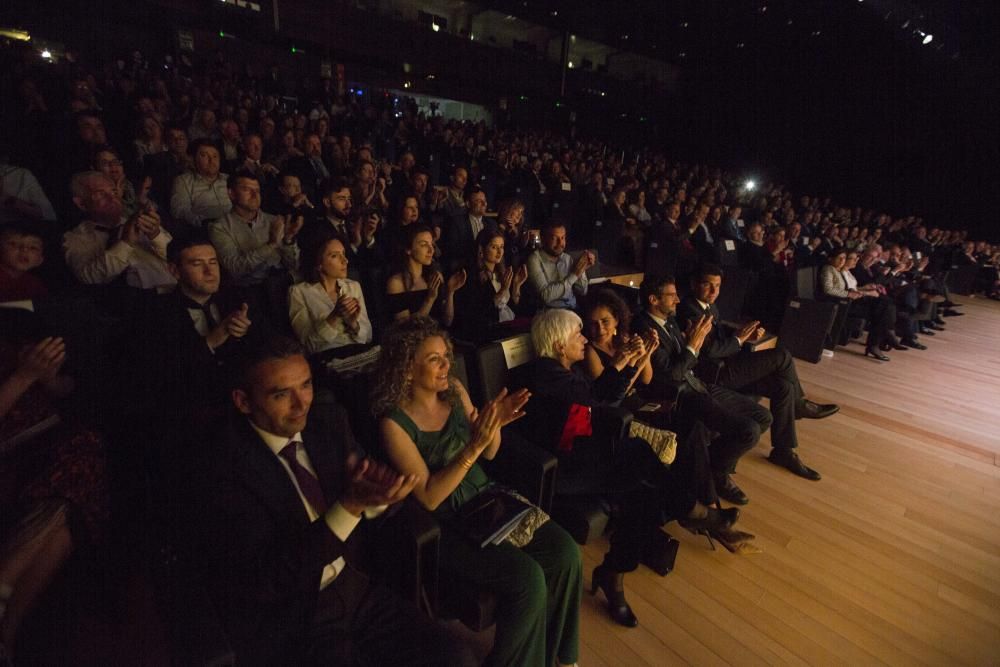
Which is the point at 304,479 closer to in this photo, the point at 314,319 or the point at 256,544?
the point at 256,544

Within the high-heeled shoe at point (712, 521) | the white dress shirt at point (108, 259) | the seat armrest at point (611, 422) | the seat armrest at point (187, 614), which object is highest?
the white dress shirt at point (108, 259)

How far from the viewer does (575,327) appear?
1.98 metres

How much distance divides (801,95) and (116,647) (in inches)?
596

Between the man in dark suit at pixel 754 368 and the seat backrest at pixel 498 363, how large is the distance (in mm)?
1112

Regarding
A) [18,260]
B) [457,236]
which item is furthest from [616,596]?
[457,236]

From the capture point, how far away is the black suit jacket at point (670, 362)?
2391 mm

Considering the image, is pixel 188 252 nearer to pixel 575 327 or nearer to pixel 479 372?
pixel 479 372

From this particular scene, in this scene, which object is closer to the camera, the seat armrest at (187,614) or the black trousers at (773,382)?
the seat armrest at (187,614)

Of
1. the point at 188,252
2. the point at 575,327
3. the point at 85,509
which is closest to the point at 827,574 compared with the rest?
the point at 575,327

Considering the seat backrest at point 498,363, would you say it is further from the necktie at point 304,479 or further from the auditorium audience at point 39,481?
the auditorium audience at point 39,481

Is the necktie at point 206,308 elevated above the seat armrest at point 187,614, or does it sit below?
above

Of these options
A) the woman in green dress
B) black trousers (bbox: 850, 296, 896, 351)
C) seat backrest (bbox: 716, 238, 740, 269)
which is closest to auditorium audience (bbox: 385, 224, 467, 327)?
the woman in green dress

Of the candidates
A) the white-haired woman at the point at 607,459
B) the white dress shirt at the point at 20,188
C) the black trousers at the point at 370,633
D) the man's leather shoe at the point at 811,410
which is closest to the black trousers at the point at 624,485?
the white-haired woman at the point at 607,459

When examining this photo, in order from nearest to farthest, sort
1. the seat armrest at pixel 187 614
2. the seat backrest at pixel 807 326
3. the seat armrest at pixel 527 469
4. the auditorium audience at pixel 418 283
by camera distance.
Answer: the seat armrest at pixel 187 614 → the seat armrest at pixel 527 469 → the auditorium audience at pixel 418 283 → the seat backrest at pixel 807 326
